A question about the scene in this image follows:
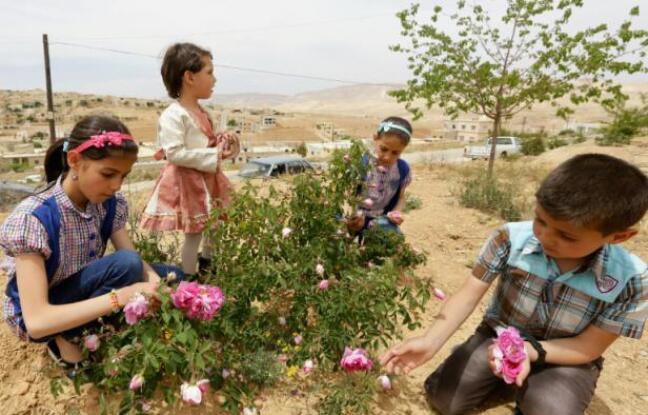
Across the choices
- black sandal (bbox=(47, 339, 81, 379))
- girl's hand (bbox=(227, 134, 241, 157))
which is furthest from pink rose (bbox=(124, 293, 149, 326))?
girl's hand (bbox=(227, 134, 241, 157))

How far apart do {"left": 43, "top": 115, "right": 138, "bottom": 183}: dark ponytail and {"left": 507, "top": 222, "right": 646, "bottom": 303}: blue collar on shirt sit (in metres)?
→ 1.65

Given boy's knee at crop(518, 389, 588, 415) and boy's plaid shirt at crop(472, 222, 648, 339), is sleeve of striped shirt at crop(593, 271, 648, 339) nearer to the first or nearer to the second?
boy's plaid shirt at crop(472, 222, 648, 339)

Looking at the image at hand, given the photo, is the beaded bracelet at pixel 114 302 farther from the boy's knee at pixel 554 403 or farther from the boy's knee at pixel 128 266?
the boy's knee at pixel 554 403

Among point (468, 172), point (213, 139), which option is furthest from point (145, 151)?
point (213, 139)

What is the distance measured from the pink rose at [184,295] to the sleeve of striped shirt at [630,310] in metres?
1.58

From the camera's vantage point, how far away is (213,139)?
2447 mm

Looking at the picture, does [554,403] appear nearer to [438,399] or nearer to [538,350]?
[538,350]

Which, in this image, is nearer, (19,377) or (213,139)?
(19,377)

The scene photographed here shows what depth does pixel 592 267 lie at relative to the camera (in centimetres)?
164

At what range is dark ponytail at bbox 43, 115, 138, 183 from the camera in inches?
60.0

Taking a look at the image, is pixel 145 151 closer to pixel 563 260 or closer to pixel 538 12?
pixel 538 12

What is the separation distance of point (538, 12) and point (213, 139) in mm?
5987

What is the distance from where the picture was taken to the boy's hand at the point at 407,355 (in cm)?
165

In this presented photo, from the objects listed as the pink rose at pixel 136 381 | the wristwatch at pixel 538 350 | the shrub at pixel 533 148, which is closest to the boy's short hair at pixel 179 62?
the pink rose at pixel 136 381
